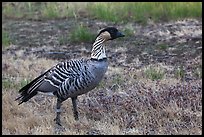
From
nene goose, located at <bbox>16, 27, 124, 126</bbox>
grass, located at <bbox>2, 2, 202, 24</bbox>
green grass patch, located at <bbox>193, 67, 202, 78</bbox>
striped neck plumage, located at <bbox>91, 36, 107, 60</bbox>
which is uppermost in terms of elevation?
striped neck plumage, located at <bbox>91, 36, 107, 60</bbox>

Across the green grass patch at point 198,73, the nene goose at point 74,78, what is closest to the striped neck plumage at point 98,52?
the nene goose at point 74,78

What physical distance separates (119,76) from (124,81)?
55 centimetres

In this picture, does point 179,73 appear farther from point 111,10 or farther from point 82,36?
point 111,10

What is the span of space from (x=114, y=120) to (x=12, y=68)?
4.58 m

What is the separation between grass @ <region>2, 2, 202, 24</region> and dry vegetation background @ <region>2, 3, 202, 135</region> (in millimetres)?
290

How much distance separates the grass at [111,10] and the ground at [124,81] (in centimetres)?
48

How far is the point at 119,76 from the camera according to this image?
10.4 m

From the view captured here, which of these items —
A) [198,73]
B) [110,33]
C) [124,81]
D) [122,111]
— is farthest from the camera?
[198,73]

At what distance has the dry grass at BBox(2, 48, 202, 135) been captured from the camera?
7.05m

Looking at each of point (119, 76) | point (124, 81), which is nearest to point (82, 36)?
point (119, 76)

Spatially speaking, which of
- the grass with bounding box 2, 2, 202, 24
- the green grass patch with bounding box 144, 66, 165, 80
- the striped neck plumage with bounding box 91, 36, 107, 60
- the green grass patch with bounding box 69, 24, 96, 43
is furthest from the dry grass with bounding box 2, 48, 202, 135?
the grass with bounding box 2, 2, 202, 24

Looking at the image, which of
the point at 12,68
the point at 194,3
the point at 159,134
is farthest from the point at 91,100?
the point at 194,3

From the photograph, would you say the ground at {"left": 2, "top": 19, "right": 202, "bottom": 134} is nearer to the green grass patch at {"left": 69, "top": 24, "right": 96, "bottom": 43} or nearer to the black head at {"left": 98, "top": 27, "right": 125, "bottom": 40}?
the green grass patch at {"left": 69, "top": 24, "right": 96, "bottom": 43}

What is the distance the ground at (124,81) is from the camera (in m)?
7.24
